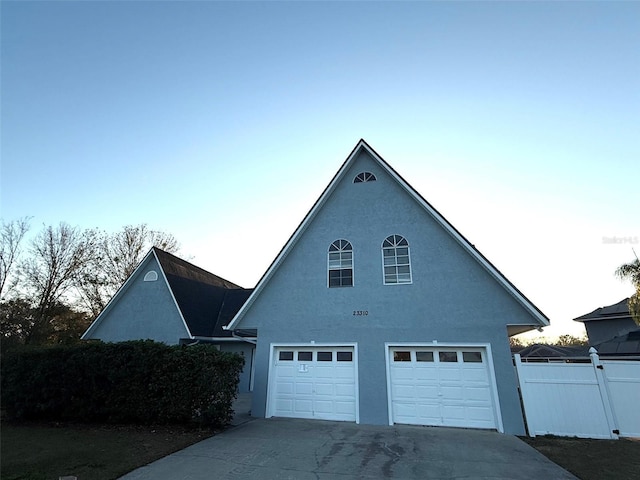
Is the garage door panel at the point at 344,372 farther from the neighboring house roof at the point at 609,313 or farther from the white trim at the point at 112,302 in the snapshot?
the neighboring house roof at the point at 609,313

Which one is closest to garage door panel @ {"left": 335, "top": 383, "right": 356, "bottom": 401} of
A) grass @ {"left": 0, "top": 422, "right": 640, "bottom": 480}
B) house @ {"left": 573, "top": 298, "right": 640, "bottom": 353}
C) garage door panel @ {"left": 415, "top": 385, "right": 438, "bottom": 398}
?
garage door panel @ {"left": 415, "top": 385, "right": 438, "bottom": 398}

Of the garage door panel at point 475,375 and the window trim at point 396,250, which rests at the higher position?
the window trim at point 396,250

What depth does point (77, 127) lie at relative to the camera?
10.9 meters

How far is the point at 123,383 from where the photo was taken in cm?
965

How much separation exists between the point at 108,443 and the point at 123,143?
9458 mm

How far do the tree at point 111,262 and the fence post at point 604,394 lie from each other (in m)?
30.6

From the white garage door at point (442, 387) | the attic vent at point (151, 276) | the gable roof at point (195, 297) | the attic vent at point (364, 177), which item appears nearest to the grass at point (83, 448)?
the white garage door at point (442, 387)

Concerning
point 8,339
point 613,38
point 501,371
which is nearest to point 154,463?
point 501,371

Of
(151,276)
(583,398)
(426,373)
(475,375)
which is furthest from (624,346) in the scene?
(151,276)

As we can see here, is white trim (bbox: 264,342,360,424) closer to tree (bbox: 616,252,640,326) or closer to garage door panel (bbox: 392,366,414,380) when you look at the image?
garage door panel (bbox: 392,366,414,380)

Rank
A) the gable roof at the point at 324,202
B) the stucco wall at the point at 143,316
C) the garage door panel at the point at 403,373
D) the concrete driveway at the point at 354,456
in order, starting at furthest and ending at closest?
the stucco wall at the point at 143,316 → the gable roof at the point at 324,202 → the garage door panel at the point at 403,373 → the concrete driveway at the point at 354,456

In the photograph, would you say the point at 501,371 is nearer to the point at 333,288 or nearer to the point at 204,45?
the point at 333,288

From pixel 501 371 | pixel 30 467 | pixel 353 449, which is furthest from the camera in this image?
pixel 501 371

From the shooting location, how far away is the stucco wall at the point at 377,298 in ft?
32.3
